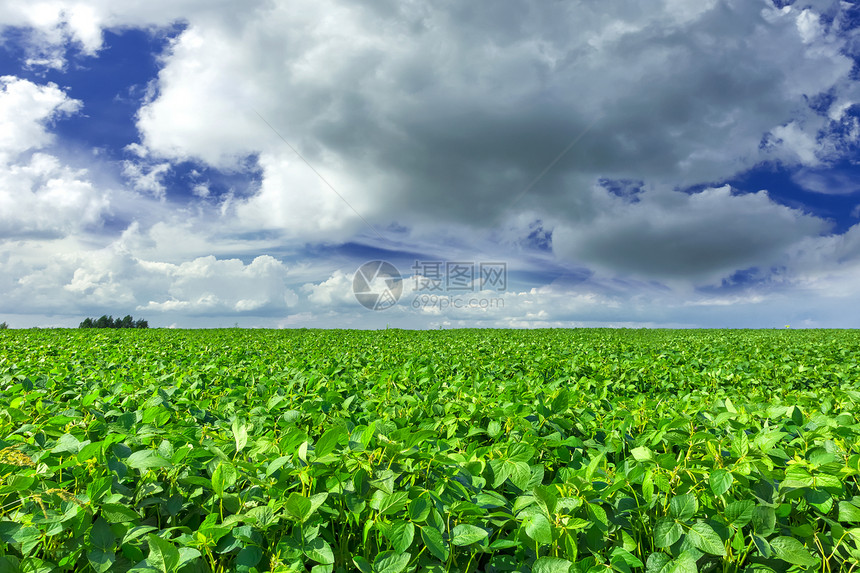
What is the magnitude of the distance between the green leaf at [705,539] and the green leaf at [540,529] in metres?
0.56

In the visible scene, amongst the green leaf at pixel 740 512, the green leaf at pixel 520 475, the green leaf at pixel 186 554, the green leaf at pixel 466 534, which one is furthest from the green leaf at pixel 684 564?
the green leaf at pixel 186 554

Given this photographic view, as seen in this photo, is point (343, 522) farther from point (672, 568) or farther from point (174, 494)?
point (672, 568)

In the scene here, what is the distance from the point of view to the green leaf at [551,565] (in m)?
1.58

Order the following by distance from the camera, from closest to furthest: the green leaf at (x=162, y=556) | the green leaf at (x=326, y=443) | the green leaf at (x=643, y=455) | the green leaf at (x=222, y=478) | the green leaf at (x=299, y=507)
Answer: the green leaf at (x=162, y=556) < the green leaf at (x=299, y=507) < the green leaf at (x=222, y=478) < the green leaf at (x=326, y=443) < the green leaf at (x=643, y=455)

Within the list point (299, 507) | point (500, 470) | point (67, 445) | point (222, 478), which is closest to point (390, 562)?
point (299, 507)

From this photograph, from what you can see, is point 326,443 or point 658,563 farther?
point 326,443

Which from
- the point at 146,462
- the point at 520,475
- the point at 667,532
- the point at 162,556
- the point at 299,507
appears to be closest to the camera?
the point at 162,556

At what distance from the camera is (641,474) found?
196cm

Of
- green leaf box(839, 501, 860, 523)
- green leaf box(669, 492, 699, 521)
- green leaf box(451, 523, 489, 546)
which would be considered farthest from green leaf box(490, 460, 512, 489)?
green leaf box(839, 501, 860, 523)

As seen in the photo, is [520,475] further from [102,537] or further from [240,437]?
[102,537]

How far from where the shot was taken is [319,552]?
5.25 feet

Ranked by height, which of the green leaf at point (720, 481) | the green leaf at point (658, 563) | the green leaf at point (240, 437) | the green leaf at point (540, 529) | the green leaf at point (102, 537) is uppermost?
the green leaf at point (240, 437)

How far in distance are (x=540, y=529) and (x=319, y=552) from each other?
763 mm

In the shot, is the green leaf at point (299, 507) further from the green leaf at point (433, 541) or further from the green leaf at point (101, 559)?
the green leaf at point (101, 559)
